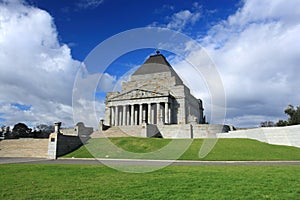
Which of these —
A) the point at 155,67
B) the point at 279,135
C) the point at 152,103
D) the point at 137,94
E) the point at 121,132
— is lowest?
the point at 279,135

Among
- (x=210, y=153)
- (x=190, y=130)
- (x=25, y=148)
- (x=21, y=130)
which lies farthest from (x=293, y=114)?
(x=21, y=130)

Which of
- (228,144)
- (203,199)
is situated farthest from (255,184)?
(228,144)

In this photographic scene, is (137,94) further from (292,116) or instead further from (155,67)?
(292,116)

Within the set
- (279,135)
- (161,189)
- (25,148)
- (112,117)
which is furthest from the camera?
(112,117)

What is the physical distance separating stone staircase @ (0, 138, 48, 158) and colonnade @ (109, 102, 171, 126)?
2877 cm

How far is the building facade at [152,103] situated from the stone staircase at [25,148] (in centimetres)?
2874

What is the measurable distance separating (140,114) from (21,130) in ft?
129

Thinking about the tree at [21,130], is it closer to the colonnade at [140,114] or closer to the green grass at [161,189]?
the colonnade at [140,114]

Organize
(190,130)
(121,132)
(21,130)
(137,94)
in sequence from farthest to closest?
1. (21,130)
2. (137,94)
3. (190,130)
4. (121,132)

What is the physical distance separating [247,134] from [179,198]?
36203 millimetres

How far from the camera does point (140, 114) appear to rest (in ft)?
206

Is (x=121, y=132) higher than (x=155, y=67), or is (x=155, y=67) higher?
(x=155, y=67)

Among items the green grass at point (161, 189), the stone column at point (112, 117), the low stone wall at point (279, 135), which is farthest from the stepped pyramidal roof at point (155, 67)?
the green grass at point (161, 189)

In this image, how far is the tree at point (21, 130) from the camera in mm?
71875
